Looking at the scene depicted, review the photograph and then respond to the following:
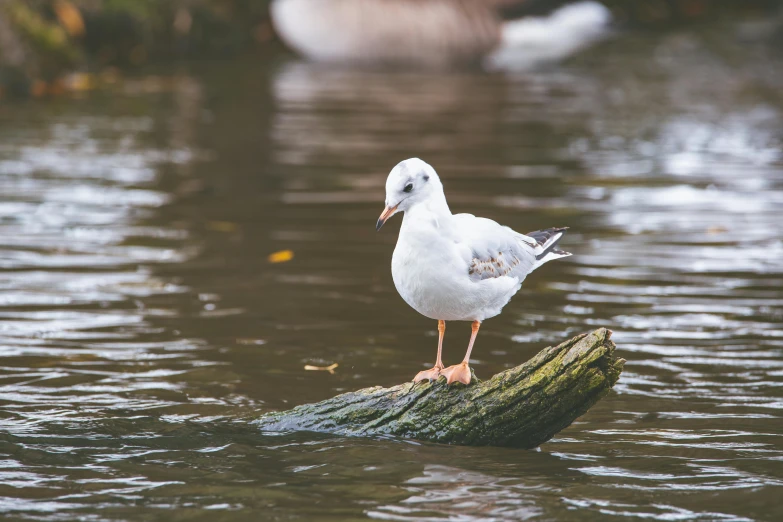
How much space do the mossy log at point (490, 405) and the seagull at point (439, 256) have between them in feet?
0.38

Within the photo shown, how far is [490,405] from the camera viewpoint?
442 centimetres

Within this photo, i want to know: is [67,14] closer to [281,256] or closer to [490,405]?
[281,256]

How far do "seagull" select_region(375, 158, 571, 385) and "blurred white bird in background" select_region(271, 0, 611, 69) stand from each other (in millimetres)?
11686

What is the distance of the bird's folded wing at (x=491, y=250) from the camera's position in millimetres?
4352

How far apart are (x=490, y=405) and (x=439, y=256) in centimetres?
65

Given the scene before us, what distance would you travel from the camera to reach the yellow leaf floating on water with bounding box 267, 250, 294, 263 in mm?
7484

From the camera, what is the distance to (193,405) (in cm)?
510

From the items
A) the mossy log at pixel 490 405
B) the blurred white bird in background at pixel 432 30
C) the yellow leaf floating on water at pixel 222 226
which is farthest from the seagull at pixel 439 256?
the blurred white bird in background at pixel 432 30

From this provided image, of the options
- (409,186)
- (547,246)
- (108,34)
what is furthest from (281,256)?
(108,34)

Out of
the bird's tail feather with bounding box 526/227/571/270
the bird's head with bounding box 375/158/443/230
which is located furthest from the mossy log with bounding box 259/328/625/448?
the bird's head with bounding box 375/158/443/230

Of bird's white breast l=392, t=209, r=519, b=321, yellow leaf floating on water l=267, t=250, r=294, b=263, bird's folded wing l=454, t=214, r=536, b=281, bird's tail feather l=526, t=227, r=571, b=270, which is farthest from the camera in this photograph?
yellow leaf floating on water l=267, t=250, r=294, b=263

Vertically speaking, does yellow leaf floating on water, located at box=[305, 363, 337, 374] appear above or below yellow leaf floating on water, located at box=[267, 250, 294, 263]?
below

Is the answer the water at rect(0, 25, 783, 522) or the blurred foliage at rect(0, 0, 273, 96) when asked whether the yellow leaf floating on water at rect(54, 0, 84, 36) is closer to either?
the blurred foliage at rect(0, 0, 273, 96)

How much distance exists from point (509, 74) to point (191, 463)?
13102 millimetres
